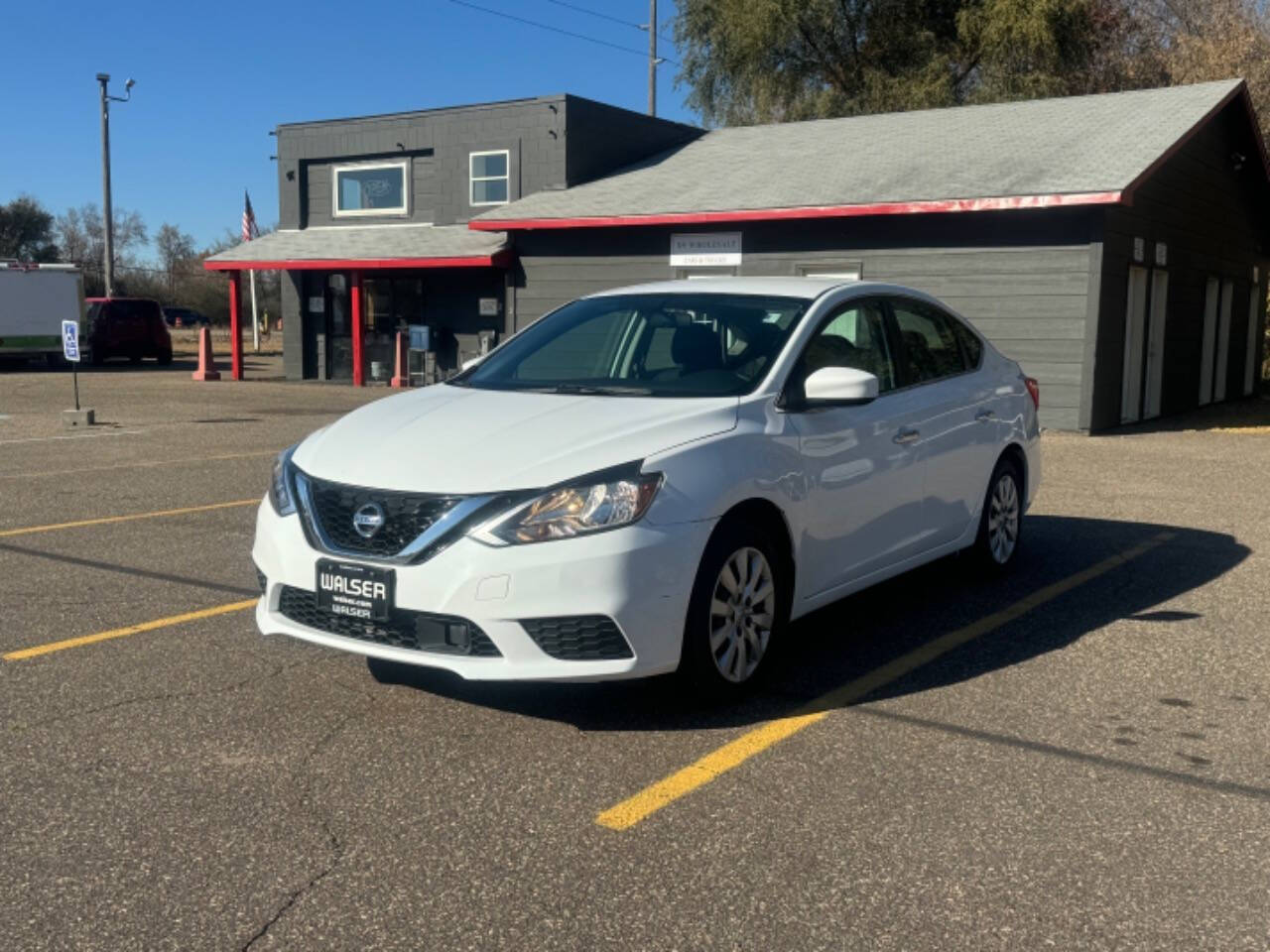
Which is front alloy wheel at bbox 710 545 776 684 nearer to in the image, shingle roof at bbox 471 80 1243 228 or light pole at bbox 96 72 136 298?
shingle roof at bbox 471 80 1243 228

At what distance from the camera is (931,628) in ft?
20.0

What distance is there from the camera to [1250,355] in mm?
23953

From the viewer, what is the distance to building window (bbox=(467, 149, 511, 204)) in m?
23.6

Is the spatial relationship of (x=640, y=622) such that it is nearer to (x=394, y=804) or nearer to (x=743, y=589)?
(x=743, y=589)

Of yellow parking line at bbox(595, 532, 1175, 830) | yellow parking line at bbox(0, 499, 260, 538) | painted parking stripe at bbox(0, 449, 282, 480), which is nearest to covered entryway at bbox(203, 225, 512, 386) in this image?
painted parking stripe at bbox(0, 449, 282, 480)

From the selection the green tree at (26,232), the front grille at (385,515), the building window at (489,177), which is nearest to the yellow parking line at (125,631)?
the front grille at (385,515)

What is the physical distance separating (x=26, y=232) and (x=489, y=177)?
203ft

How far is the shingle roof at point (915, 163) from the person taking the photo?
1605cm

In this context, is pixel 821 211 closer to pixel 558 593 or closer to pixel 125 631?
pixel 125 631

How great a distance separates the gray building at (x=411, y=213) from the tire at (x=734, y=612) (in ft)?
56.3

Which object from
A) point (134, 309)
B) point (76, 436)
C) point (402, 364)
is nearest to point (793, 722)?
point (76, 436)

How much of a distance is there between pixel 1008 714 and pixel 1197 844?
1.13 m

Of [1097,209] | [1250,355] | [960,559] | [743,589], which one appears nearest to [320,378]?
[1097,209]

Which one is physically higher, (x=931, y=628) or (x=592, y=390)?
(x=592, y=390)
